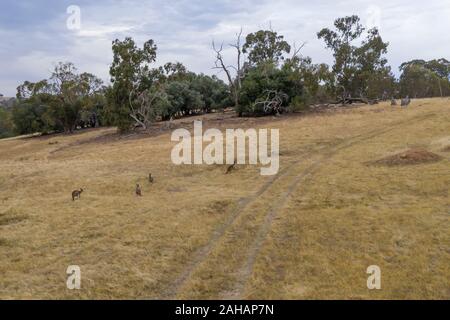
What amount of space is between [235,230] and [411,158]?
29.3ft

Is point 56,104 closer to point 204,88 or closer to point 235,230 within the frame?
point 204,88

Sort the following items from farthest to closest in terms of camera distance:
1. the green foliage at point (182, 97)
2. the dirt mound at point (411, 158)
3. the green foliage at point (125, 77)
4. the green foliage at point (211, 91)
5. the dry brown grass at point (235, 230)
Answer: the green foliage at point (211, 91)
the green foliage at point (182, 97)
the green foliage at point (125, 77)
the dirt mound at point (411, 158)
the dry brown grass at point (235, 230)

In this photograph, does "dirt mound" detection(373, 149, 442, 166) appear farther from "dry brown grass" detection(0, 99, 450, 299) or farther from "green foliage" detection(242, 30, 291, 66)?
"green foliage" detection(242, 30, 291, 66)

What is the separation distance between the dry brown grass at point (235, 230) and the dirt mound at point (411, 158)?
17.8 inches

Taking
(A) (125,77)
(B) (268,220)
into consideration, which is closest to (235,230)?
(B) (268,220)

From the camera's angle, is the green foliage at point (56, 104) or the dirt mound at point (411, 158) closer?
the dirt mound at point (411, 158)

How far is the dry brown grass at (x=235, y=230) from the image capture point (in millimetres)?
7445

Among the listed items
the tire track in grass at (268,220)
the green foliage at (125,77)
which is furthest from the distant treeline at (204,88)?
the tire track in grass at (268,220)

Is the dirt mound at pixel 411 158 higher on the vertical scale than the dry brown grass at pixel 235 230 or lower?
higher

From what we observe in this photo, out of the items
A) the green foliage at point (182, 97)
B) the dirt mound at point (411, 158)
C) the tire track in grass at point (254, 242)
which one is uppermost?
the green foliage at point (182, 97)

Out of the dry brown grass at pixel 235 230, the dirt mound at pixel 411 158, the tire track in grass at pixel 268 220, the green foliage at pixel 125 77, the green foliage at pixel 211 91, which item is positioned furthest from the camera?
the green foliage at pixel 211 91

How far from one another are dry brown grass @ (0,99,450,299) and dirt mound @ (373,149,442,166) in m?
0.45

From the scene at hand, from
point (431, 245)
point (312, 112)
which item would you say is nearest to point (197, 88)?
point (312, 112)

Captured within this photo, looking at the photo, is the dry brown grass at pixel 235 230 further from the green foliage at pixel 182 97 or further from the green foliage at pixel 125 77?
the green foliage at pixel 182 97
